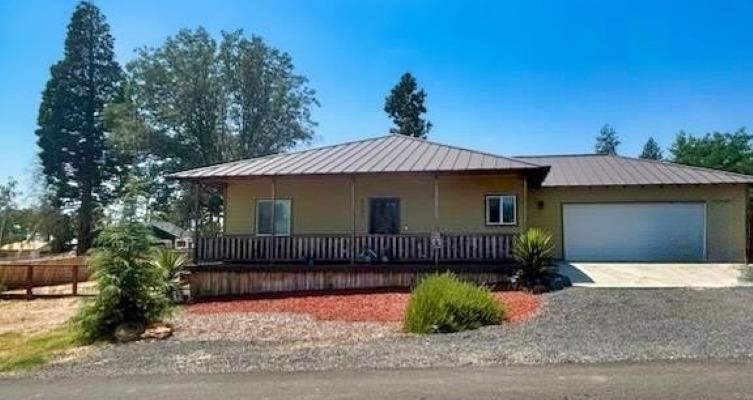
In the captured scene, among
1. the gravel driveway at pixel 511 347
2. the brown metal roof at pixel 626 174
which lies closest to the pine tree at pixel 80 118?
the brown metal roof at pixel 626 174

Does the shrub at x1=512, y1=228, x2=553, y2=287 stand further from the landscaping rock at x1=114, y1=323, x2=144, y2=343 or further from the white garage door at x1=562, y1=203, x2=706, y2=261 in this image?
the landscaping rock at x1=114, y1=323, x2=144, y2=343

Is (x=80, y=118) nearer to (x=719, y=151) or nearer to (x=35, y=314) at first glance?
(x=35, y=314)

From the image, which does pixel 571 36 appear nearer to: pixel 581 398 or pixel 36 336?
pixel 581 398

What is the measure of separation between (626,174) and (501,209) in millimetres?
6148

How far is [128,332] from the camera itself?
10211 millimetres

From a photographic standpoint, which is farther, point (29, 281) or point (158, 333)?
point (29, 281)

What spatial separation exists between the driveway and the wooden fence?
14.9 meters

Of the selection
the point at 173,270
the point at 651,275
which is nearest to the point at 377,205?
the point at 173,270

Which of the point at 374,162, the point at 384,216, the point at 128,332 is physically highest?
the point at 374,162

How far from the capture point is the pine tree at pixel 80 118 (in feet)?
139

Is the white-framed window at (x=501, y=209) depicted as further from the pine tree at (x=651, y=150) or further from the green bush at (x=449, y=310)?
the pine tree at (x=651, y=150)

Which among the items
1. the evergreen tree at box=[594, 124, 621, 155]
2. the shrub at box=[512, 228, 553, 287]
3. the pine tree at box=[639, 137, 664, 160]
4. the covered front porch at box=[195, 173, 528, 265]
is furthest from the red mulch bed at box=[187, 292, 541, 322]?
the pine tree at box=[639, 137, 664, 160]

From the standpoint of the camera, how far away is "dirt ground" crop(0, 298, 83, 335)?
1273 cm

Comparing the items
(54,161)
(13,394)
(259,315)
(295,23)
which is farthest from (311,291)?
(54,161)
